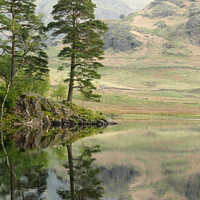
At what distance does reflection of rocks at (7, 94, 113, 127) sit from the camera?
4019 cm

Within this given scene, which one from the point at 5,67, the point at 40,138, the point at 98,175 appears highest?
the point at 5,67

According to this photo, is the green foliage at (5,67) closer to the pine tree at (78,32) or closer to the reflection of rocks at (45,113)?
the reflection of rocks at (45,113)

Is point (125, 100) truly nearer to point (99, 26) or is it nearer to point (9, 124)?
point (99, 26)

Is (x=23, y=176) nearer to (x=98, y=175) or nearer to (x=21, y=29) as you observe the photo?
(x=98, y=175)

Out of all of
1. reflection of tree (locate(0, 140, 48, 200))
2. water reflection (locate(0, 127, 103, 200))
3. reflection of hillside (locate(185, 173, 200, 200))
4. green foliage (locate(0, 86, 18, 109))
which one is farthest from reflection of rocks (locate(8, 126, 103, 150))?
reflection of hillside (locate(185, 173, 200, 200))

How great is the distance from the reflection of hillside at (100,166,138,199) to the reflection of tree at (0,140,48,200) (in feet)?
7.38

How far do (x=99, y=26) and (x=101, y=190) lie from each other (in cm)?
3743

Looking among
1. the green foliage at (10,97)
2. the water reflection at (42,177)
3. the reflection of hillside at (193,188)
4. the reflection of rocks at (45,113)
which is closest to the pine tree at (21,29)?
the green foliage at (10,97)

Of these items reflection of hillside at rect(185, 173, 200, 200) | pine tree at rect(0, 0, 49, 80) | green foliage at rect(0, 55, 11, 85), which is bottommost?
reflection of hillside at rect(185, 173, 200, 200)

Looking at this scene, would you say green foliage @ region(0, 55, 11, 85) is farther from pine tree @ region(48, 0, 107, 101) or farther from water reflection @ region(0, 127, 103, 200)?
water reflection @ region(0, 127, 103, 200)

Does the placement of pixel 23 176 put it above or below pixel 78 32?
below

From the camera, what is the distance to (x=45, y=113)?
139ft

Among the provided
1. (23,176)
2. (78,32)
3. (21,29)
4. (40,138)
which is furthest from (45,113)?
(23,176)

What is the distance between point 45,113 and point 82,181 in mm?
31535
